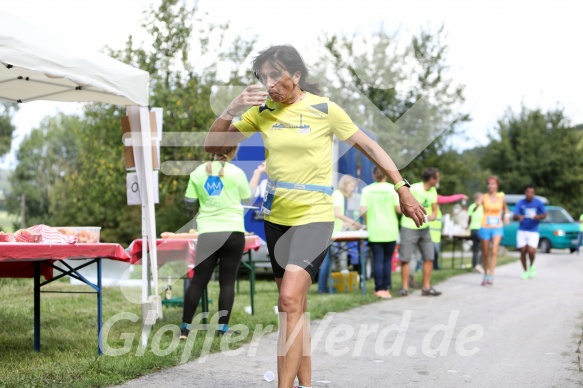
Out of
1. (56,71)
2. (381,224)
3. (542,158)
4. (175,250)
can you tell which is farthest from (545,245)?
(56,71)

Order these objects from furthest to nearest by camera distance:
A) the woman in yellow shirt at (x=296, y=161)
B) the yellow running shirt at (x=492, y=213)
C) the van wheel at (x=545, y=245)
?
the van wheel at (x=545, y=245), the yellow running shirt at (x=492, y=213), the woman in yellow shirt at (x=296, y=161)

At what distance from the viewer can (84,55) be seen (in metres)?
6.29

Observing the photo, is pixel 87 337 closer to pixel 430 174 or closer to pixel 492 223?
pixel 430 174

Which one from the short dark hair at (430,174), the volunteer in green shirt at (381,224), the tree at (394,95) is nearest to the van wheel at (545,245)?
the tree at (394,95)

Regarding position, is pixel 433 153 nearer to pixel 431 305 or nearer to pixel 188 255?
pixel 431 305

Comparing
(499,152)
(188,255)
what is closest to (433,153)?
(499,152)

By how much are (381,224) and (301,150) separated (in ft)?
25.9

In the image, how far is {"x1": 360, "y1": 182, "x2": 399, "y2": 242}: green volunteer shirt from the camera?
12312 mm

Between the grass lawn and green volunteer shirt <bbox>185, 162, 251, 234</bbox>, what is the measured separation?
1.03 metres

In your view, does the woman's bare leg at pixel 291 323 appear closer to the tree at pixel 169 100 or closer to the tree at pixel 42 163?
the tree at pixel 169 100

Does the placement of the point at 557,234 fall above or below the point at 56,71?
below

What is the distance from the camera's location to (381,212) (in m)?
12.3

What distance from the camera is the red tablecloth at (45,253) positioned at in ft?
19.1

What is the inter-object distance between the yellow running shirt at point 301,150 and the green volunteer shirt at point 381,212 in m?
7.71
